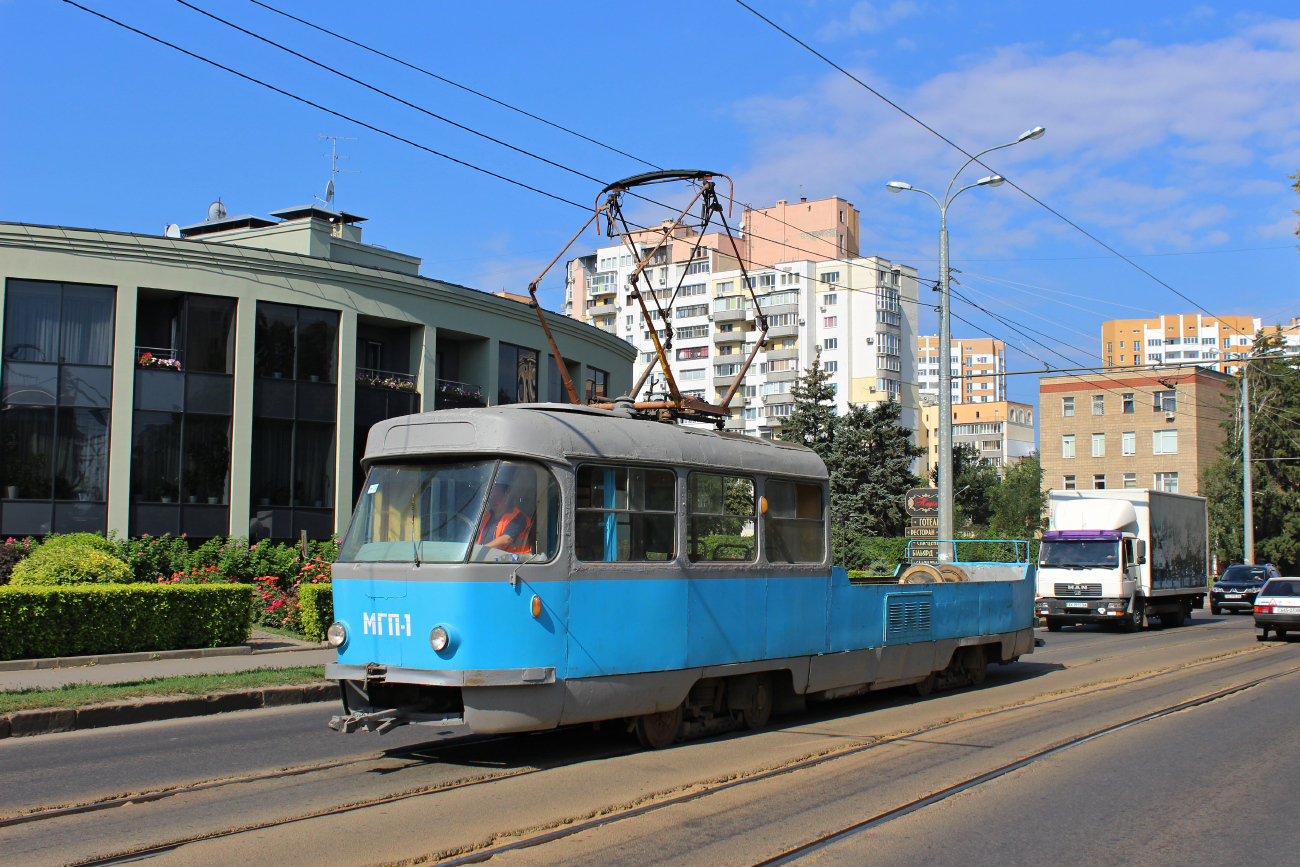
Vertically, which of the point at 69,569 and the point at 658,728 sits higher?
the point at 69,569

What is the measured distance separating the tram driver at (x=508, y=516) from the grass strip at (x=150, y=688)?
17.7 feet

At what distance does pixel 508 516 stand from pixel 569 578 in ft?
2.21

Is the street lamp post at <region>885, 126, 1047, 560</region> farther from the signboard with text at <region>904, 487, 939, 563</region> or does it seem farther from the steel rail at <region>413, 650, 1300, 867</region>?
the steel rail at <region>413, 650, 1300, 867</region>

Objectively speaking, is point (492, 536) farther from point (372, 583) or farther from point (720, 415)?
point (720, 415)

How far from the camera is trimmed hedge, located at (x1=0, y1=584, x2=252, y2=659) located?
46.2ft

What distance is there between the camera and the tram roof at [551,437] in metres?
8.39

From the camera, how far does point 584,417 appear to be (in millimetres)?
8984

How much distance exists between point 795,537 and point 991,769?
9.82 ft

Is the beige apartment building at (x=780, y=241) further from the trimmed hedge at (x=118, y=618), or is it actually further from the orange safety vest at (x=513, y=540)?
the orange safety vest at (x=513, y=540)

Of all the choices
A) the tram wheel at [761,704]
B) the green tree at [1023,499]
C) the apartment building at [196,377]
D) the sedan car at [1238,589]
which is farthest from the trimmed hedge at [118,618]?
the green tree at [1023,499]

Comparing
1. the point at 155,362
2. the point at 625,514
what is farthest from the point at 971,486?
the point at 625,514

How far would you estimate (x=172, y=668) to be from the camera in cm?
1417

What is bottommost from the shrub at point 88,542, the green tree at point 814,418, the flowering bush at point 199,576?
the flowering bush at point 199,576

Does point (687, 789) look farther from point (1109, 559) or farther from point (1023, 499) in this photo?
point (1023, 499)
